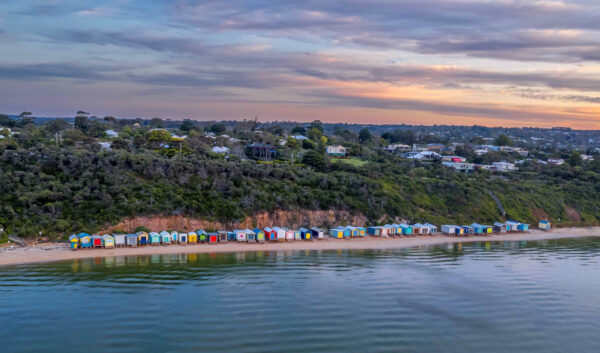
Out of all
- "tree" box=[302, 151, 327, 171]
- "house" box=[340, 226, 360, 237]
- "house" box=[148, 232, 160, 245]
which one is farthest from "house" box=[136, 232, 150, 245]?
"tree" box=[302, 151, 327, 171]

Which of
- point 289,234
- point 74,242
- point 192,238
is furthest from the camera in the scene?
point 289,234

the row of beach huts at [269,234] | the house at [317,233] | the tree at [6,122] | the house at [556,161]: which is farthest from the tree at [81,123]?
the house at [556,161]

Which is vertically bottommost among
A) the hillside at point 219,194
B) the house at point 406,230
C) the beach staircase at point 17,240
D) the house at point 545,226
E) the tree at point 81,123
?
the house at point 545,226

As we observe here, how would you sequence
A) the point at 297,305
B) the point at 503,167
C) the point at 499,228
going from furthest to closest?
1. the point at 503,167
2. the point at 499,228
3. the point at 297,305

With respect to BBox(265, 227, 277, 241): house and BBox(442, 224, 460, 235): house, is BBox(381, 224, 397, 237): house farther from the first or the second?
BBox(265, 227, 277, 241): house

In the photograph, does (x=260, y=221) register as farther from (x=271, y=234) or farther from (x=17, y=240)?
(x=17, y=240)

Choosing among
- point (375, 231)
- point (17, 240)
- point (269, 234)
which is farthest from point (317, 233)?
point (17, 240)

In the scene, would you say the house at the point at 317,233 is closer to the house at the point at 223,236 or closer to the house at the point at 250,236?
the house at the point at 250,236
